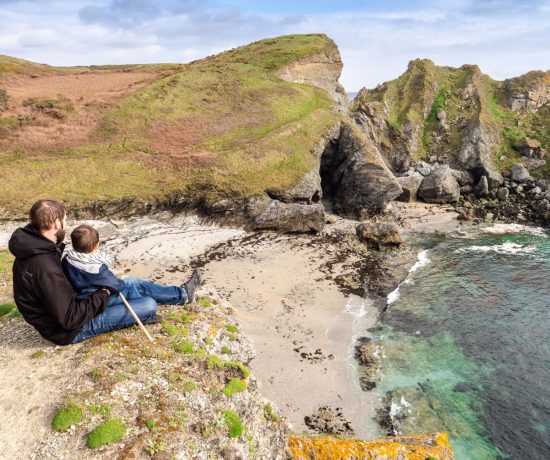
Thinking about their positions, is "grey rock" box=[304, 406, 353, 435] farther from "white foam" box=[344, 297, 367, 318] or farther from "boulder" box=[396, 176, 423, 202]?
"boulder" box=[396, 176, 423, 202]

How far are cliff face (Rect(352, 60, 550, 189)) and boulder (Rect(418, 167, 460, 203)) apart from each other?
33.1ft

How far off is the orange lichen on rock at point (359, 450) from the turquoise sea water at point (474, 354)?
25.8 feet

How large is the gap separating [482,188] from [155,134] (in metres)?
54.0

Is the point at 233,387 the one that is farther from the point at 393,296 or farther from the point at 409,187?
the point at 409,187

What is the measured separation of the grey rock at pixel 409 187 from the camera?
204 ft

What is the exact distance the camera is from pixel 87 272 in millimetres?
10773

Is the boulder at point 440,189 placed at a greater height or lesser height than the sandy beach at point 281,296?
greater

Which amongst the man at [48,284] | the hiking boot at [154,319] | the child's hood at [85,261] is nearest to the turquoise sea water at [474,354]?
the hiking boot at [154,319]

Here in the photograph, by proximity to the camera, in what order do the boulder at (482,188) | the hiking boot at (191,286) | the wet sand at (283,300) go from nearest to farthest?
the hiking boot at (191,286) → the wet sand at (283,300) → the boulder at (482,188)

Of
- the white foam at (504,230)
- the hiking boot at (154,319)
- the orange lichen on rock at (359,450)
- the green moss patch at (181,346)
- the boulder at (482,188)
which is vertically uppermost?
the hiking boot at (154,319)

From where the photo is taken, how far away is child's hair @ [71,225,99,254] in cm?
1053

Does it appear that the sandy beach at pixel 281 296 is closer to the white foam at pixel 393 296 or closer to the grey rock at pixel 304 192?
the white foam at pixel 393 296

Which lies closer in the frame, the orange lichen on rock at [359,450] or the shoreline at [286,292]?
the orange lichen on rock at [359,450]

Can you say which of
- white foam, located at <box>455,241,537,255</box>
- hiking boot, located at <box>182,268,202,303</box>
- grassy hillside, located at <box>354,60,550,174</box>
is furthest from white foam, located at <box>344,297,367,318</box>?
grassy hillside, located at <box>354,60,550,174</box>
